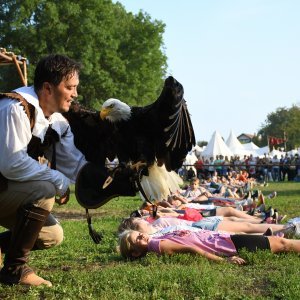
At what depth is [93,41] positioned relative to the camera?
27875mm

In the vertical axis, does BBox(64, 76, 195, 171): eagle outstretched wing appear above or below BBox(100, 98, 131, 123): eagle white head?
below

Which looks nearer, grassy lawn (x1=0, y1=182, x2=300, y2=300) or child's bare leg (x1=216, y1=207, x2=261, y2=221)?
grassy lawn (x1=0, y1=182, x2=300, y2=300)

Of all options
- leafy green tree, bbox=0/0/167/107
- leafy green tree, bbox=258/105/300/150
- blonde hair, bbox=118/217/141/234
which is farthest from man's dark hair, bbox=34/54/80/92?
leafy green tree, bbox=258/105/300/150

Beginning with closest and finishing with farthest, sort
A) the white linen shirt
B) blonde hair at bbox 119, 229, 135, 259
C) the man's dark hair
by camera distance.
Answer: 1. the white linen shirt
2. the man's dark hair
3. blonde hair at bbox 119, 229, 135, 259

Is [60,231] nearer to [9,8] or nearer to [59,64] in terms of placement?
[59,64]

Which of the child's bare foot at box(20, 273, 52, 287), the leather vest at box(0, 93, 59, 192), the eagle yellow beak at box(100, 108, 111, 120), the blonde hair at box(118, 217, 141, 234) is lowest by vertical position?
the child's bare foot at box(20, 273, 52, 287)

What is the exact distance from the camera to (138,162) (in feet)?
14.9

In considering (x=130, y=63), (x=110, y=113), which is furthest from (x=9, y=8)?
(x=110, y=113)

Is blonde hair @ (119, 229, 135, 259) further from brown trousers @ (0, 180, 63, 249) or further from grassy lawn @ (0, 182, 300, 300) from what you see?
brown trousers @ (0, 180, 63, 249)

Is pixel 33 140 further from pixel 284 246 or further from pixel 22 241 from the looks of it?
pixel 284 246

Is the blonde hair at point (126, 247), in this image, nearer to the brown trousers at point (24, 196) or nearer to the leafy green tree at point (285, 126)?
the brown trousers at point (24, 196)

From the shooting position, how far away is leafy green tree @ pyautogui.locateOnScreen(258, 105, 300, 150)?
222 ft

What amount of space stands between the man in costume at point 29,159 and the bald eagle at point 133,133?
47cm

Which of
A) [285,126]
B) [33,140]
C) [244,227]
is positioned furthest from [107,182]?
[285,126]
